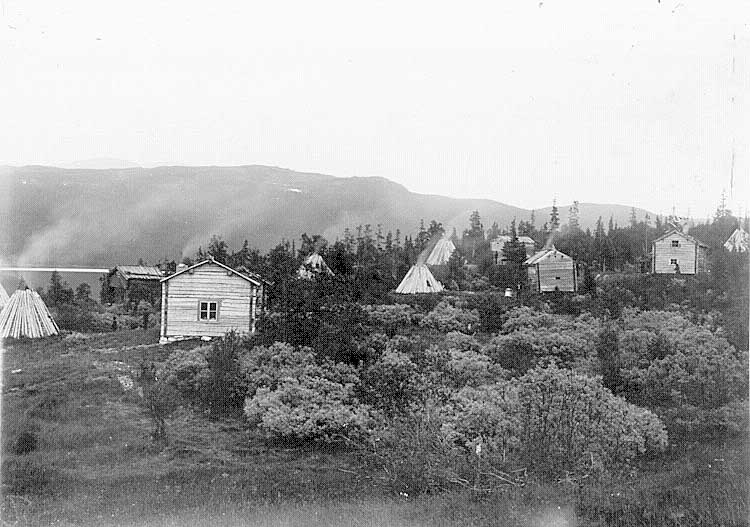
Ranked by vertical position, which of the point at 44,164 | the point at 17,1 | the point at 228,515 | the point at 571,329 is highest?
the point at 17,1

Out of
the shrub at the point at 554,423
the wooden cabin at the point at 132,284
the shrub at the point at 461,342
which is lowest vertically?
the shrub at the point at 554,423

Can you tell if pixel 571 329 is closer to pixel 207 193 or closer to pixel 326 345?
pixel 326 345

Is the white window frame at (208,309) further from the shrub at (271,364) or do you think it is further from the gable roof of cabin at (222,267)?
the shrub at (271,364)

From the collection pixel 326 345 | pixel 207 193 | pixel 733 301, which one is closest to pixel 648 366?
pixel 733 301

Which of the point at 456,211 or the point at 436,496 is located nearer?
the point at 436,496

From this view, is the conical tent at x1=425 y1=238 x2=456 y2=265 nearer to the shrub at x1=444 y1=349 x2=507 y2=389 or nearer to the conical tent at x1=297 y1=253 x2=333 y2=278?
the shrub at x1=444 y1=349 x2=507 y2=389

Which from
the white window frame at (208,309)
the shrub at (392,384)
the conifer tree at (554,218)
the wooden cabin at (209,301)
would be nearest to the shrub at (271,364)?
the wooden cabin at (209,301)

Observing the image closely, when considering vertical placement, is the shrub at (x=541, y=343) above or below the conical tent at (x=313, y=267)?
below
